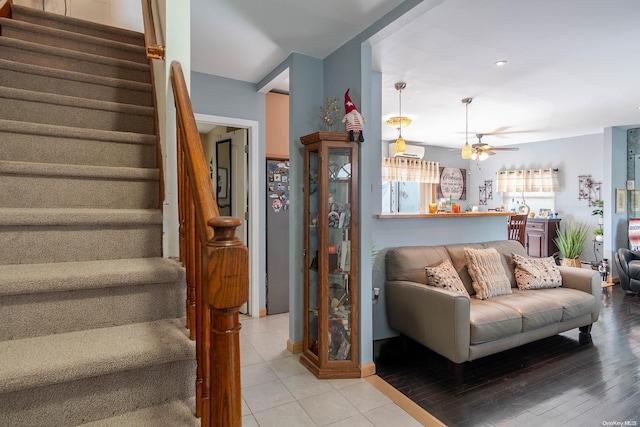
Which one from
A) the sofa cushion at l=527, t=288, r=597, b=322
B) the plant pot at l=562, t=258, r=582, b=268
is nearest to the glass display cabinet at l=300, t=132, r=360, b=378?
the sofa cushion at l=527, t=288, r=597, b=322

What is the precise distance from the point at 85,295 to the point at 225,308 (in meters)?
0.81

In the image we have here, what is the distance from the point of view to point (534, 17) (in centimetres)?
245

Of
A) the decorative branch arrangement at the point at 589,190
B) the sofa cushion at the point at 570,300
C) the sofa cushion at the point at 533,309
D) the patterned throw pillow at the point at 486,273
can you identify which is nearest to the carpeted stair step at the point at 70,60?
the patterned throw pillow at the point at 486,273

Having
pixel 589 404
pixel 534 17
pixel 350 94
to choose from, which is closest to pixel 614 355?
pixel 589 404

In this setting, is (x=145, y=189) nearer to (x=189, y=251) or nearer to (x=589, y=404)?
(x=189, y=251)

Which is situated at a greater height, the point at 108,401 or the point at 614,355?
the point at 108,401

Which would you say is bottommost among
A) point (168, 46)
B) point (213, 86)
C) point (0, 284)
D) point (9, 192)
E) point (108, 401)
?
point (108, 401)

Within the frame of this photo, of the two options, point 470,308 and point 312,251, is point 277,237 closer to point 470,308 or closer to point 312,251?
point 312,251

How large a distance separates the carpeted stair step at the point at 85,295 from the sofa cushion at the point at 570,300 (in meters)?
3.31

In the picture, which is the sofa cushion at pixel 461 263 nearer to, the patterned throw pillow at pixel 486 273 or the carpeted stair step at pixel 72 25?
the patterned throw pillow at pixel 486 273

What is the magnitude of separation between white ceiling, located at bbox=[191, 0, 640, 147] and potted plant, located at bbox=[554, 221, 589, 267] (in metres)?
2.49

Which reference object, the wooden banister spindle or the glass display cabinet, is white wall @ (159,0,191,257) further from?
the glass display cabinet

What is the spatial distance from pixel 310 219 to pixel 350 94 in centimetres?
104

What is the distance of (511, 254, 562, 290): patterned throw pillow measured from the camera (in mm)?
3600
